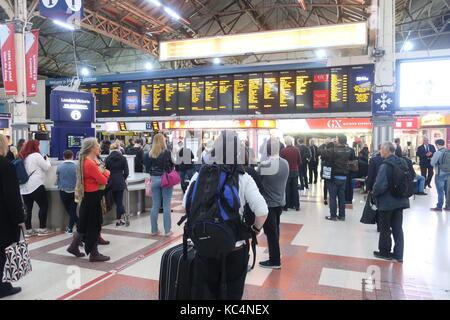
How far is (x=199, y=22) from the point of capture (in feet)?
45.6

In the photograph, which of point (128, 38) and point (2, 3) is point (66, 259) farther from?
point (128, 38)

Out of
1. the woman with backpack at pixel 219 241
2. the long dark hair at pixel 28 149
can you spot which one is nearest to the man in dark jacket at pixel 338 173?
the woman with backpack at pixel 219 241

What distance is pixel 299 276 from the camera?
371 cm

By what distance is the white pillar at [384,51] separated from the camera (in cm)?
704

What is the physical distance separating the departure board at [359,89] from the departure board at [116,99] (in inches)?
279

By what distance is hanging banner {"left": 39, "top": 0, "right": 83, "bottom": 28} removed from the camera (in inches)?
277

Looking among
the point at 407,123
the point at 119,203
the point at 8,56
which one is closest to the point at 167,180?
the point at 119,203

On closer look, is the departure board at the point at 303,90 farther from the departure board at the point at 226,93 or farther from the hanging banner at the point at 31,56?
the hanging banner at the point at 31,56

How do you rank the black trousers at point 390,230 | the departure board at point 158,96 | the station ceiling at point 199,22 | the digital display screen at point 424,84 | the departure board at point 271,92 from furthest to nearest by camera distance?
the station ceiling at point 199,22 → the departure board at point 158,96 → the departure board at point 271,92 → the digital display screen at point 424,84 → the black trousers at point 390,230

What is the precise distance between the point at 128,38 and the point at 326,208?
9408 mm

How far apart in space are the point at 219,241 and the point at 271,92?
804 centimetres

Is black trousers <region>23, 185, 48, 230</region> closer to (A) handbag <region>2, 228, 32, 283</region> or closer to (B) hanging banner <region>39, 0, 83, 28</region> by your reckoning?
(A) handbag <region>2, 228, 32, 283</region>

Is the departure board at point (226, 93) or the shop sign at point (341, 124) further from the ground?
the departure board at point (226, 93)

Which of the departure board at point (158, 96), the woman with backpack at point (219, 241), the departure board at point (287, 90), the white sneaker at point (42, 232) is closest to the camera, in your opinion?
the woman with backpack at point (219, 241)
